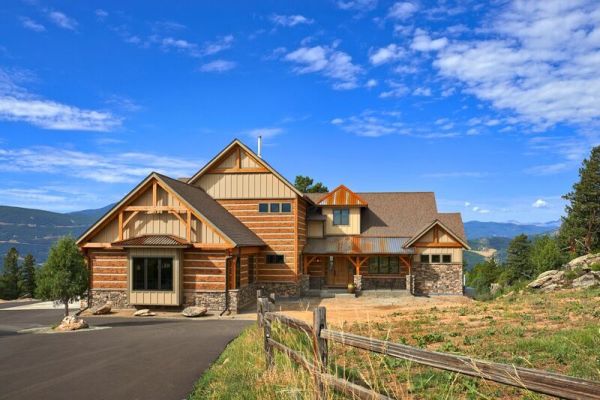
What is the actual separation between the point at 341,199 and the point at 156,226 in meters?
14.5

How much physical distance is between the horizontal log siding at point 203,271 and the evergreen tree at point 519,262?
162 feet

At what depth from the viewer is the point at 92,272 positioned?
86.1ft

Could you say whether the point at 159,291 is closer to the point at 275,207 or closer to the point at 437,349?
the point at 275,207

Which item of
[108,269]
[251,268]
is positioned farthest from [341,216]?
[108,269]

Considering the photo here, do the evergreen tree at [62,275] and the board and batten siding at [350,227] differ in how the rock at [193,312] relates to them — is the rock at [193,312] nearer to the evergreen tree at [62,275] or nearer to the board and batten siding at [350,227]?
the evergreen tree at [62,275]

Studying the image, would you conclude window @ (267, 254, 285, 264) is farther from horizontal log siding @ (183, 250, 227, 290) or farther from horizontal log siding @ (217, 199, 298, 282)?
horizontal log siding @ (183, 250, 227, 290)

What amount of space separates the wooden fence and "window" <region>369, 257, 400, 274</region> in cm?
2645

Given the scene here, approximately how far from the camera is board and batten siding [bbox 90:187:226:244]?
82.5 feet

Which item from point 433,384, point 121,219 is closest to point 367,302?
point 121,219

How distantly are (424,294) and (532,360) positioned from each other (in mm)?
25069

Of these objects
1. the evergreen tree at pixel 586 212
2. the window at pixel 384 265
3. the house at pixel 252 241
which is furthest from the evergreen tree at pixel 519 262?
the window at pixel 384 265

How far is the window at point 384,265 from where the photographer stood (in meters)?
34.9

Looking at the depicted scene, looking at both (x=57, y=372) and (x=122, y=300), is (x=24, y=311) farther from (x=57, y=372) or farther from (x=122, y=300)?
(x=57, y=372)

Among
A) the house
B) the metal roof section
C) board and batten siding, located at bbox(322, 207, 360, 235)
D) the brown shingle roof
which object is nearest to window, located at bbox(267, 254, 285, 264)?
the house
